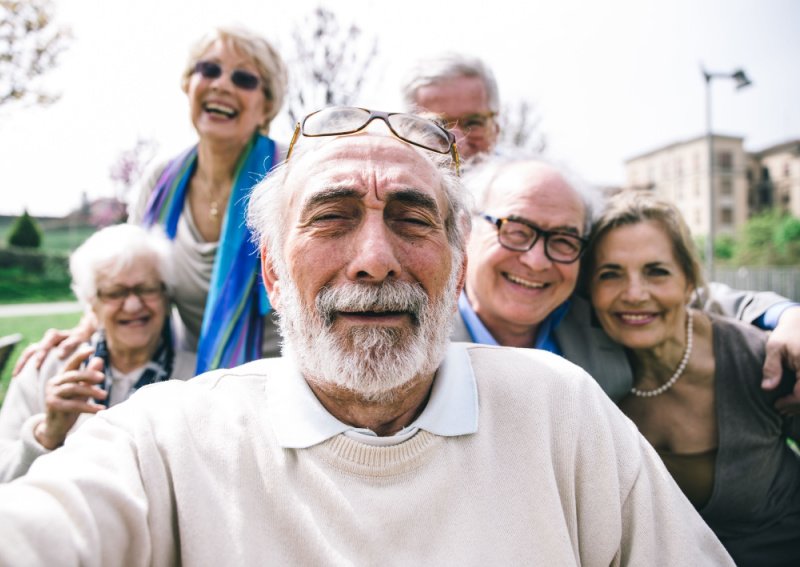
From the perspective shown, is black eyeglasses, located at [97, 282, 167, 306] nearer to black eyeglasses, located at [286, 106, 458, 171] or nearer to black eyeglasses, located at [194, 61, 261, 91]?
black eyeglasses, located at [194, 61, 261, 91]

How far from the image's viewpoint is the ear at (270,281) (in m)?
1.73

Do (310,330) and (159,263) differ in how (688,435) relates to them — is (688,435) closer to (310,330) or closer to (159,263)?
(310,330)

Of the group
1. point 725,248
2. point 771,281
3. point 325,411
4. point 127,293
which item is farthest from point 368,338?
point 725,248

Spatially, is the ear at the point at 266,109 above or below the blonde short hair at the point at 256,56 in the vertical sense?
below

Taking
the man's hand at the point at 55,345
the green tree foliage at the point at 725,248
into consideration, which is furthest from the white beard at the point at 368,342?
the green tree foliage at the point at 725,248

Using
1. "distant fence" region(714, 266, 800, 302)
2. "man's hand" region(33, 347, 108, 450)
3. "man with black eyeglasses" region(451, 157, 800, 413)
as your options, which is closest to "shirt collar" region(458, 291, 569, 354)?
"man with black eyeglasses" region(451, 157, 800, 413)

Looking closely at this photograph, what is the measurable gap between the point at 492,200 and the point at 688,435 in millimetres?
1413

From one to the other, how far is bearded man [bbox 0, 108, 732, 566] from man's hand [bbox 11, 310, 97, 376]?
1512 millimetres

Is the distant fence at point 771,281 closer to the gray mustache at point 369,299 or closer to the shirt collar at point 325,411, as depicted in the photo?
the shirt collar at point 325,411

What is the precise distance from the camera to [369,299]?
1.42 meters

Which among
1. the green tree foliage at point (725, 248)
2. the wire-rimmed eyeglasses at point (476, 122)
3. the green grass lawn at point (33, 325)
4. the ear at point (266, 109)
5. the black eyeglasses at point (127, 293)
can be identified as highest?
the ear at point (266, 109)

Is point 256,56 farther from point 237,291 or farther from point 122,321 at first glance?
point 122,321

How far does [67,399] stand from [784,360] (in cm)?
311

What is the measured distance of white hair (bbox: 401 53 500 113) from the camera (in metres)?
3.26
